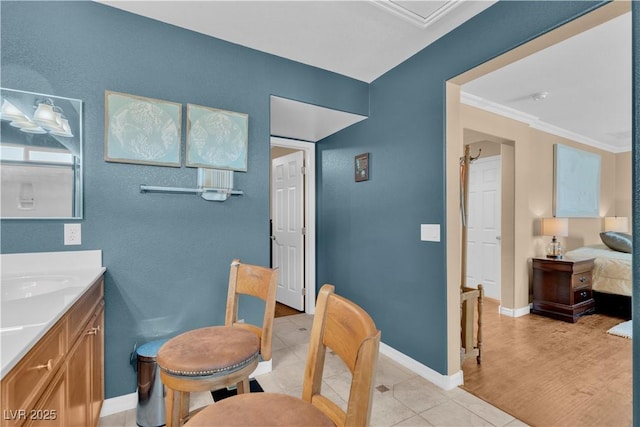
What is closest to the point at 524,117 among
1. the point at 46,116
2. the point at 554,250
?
the point at 554,250

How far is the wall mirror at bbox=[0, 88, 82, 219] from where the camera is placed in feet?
5.39

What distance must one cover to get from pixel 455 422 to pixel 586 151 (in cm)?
527

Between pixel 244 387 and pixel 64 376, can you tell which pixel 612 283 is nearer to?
pixel 244 387

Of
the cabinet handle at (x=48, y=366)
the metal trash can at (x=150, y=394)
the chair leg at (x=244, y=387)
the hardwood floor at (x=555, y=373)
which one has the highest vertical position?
the cabinet handle at (x=48, y=366)

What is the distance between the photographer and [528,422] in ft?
5.97

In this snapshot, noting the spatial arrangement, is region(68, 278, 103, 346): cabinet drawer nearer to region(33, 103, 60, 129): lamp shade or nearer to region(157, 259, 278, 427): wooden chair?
region(157, 259, 278, 427): wooden chair

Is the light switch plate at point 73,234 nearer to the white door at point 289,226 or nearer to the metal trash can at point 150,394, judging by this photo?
the metal trash can at point 150,394

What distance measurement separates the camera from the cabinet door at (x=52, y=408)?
891mm

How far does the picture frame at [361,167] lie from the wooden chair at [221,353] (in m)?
1.71

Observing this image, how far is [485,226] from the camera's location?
4.59 metres

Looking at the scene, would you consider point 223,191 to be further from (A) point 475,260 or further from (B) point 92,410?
(A) point 475,260

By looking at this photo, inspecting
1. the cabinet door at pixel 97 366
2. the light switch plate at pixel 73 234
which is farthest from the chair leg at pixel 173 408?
the light switch plate at pixel 73 234

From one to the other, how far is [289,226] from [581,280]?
3.79 meters

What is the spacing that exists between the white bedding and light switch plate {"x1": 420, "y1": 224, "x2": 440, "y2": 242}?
3.19 metres
